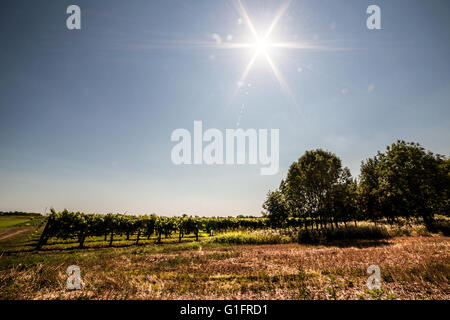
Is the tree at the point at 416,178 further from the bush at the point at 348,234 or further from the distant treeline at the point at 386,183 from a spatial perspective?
the bush at the point at 348,234

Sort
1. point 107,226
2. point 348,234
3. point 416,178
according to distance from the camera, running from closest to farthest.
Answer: point 348,234 < point 416,178 < point 107,226

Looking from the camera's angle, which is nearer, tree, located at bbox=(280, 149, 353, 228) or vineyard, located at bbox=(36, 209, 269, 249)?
vineyard, located at bbox=(36, 209, 269, 249)

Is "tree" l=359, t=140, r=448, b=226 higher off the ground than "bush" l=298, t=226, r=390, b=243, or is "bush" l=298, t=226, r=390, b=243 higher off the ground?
"tree" l=359, t=140, r=448, b=226

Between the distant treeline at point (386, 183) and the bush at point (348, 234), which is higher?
the distant treeline at point (386, 183)

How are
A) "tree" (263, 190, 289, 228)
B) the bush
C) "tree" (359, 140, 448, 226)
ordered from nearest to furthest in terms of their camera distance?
the bush
"tree" (359, 140, 448, 226)
"tree" (263, 190, 289, 228)

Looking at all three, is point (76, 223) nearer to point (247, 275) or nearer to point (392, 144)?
point (247, 275)

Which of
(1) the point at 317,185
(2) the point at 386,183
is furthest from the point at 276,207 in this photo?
(2) the point at 386,183

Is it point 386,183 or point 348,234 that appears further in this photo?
point 386,183

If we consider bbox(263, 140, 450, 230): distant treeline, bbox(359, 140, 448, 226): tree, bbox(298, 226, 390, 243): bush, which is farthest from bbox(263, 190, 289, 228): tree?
bbox(359, 140, 448, 226): tree

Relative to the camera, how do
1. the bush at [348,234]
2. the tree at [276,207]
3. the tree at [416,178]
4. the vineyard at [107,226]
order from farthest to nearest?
the tree at [276,207]
the tree at [416,178]
the vineyard at [107,226]
the bush at [348,234]

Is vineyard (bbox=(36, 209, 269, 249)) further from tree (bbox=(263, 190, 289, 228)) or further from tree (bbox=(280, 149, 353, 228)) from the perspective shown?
tree (bbox=(280, 149, 353, 228))

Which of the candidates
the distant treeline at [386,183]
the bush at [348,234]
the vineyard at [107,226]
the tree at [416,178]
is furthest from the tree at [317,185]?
the vineyard at [107,226]

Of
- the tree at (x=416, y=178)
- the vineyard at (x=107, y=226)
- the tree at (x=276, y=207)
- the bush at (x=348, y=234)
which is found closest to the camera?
the bush at (x=348, y=234)

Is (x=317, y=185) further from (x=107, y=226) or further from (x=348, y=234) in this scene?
(x=107, y=226)
